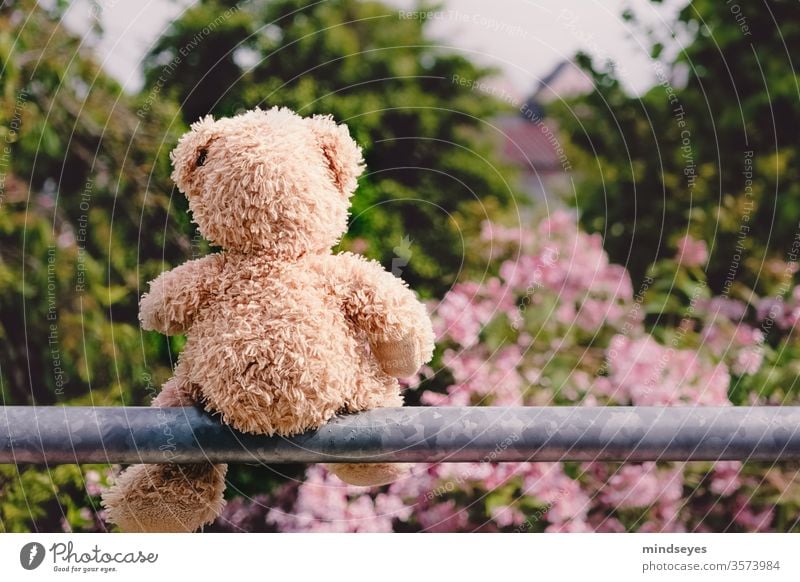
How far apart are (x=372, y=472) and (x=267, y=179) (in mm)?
311

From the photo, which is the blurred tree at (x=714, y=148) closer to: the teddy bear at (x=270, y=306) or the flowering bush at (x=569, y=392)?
the flowering bush at (x=569, y=392)

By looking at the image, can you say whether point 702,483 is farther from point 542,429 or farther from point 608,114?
point 608,114

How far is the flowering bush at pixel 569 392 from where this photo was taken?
1.29 m

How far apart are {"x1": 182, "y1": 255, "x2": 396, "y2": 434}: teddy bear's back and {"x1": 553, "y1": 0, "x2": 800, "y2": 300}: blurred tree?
127cm

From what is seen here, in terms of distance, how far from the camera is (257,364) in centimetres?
70

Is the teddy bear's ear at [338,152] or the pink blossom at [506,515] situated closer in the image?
the teddy bear's ear at [338,152]

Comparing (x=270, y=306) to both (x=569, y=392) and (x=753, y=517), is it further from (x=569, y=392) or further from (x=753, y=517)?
(x=753, y=517)

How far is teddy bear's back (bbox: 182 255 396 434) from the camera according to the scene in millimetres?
695

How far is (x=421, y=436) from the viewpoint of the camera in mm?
699
